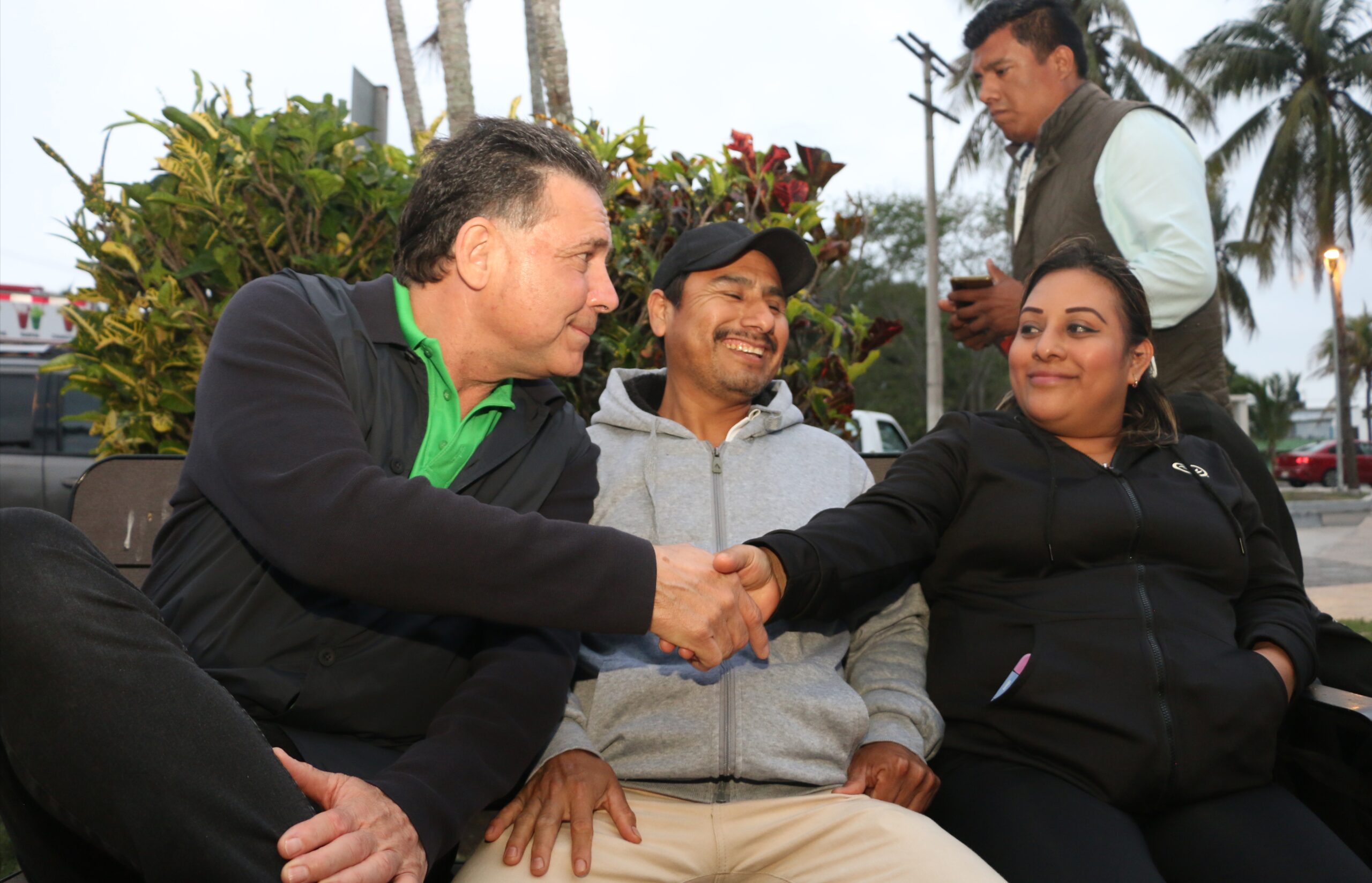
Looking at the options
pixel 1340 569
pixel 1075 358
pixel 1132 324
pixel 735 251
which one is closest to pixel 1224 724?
pixel 1075 358

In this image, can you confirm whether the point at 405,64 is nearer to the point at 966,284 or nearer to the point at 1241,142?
the point at 966,284

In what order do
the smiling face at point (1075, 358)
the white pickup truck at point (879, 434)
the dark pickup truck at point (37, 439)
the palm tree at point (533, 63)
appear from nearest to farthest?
the smiling face at point (1075, 358) → the dark pickup truck at point (37, 439) → the white pickup truck at point (879, 434) → the palm tree at point (533, 63)

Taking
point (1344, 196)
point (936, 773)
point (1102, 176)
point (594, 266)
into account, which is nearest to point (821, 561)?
point (936, 773)

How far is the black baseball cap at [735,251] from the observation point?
3.20 m

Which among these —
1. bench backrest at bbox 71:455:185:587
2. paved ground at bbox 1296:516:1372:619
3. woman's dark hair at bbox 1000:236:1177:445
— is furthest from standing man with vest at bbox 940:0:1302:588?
paved ground at bbox 1296:516:1372:619

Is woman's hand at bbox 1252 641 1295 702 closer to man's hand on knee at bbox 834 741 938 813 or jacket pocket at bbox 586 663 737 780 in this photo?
man's hand on knee at bbox 834 741 938 813

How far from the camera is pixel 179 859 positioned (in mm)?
1489

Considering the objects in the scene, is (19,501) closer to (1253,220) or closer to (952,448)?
(952,448)

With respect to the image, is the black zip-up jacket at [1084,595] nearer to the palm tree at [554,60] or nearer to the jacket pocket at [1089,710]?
the jacket pocket at [1089,710]

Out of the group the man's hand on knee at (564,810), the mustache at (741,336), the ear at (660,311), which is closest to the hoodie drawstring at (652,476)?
the mustache at (741,336)

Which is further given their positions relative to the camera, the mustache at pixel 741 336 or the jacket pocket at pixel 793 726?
the mustache at pixel 741 336

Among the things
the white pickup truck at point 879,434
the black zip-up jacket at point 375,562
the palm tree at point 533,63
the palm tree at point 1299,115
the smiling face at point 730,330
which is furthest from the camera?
the palm tree at point 1299,115

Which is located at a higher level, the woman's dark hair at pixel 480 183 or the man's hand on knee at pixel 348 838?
the woman's dark hair at pixel 480 183

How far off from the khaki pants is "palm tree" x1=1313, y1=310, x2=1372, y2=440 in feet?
177
